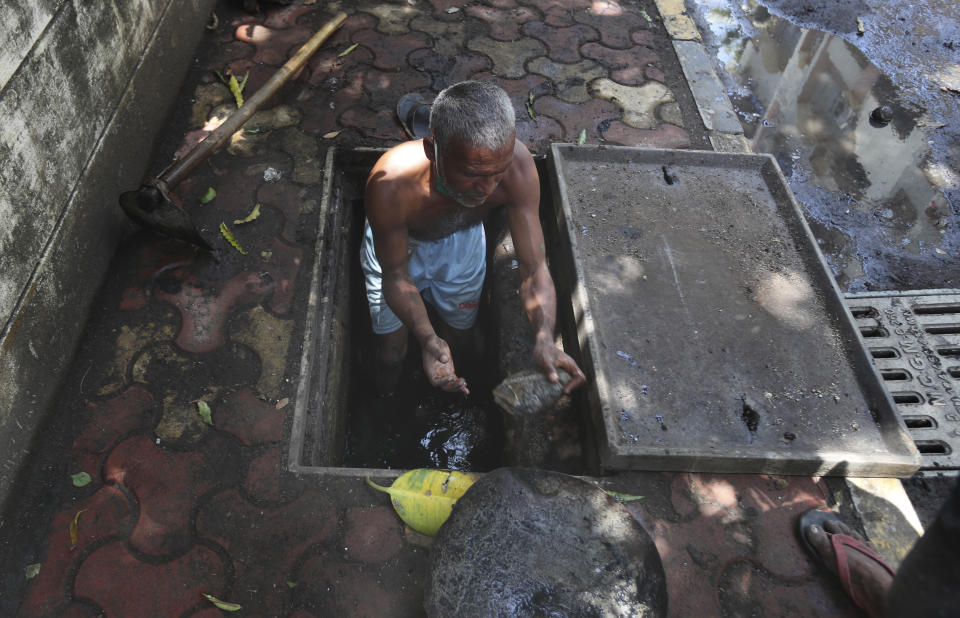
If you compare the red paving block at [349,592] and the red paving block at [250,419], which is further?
the red paving block at [250,419]

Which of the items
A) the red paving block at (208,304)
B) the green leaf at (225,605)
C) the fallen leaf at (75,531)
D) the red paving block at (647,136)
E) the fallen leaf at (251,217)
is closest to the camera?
the green leaf at (225,605)

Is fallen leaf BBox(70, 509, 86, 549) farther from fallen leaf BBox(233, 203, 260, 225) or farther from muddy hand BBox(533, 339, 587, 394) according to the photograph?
muddy hand BBox(533, 339, 587, 394)

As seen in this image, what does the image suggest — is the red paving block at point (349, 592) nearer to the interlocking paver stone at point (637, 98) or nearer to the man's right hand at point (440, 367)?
the man's right hand at point (440, 367)

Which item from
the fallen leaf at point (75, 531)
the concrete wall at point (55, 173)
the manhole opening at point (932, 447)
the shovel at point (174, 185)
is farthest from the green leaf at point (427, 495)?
the manhole opening at point (932, 447)

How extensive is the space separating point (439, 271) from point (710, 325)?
1341mm

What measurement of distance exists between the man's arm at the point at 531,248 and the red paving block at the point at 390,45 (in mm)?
1923

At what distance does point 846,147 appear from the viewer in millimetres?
4379

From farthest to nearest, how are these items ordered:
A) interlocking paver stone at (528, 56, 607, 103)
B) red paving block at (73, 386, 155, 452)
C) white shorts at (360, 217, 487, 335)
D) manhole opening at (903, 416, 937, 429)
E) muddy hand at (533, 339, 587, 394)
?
interlocking paver stone at (528, 56, 607, 103)
white shorts at (360, 217, 487, 335)
manhole opening at (903, 416, 937, 429)
muddy hand at (533, 339, 587, 394)
red paving block at (73, 386, 155, 452)

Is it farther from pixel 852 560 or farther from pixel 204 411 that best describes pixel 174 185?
pixel 852 560

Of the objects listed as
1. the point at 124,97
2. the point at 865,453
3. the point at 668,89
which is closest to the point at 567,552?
the point at 865,453

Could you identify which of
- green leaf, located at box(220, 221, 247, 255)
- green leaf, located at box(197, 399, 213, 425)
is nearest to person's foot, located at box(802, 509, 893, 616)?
green leaf, located at box(197, 399, 213, 425)

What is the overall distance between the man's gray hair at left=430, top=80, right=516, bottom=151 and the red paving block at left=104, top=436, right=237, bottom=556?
1492 mm

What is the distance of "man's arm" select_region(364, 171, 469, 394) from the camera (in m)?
2.60

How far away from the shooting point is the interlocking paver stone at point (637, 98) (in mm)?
3977
